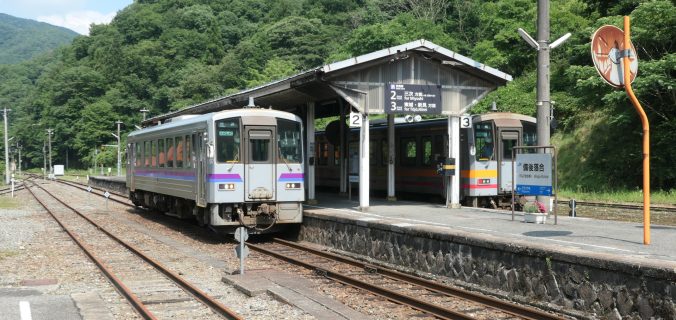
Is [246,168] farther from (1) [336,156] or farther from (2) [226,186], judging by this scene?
(1) [336,156]

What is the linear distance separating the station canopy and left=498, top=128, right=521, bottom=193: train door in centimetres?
229

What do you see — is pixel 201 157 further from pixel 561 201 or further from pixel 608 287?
pixel 561 201

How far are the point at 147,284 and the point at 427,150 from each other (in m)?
11.4

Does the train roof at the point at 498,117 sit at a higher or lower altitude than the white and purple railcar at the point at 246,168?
higher

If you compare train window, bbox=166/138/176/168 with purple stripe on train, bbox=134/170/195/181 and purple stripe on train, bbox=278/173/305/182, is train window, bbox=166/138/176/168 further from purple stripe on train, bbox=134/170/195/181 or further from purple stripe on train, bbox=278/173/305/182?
purple stripe on train, bbox=278/173/305/182

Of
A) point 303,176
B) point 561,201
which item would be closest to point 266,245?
point 303,176

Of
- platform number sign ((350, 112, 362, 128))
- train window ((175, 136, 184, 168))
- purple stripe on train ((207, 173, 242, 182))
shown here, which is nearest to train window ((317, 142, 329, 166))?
train window ((175, 136, 184, 168))

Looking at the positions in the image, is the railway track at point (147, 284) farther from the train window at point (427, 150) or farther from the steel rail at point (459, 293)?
the train window at point (427, 150)

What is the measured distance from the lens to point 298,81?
15.7 m

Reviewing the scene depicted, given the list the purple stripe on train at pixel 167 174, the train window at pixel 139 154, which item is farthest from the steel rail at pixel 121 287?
the train window at pixel 139 154

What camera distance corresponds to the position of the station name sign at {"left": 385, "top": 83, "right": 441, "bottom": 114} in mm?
15945

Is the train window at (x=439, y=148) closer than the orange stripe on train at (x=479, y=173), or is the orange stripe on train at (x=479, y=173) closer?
the orange stripe on train at (x=479, y=173)

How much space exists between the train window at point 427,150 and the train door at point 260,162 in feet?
20.4

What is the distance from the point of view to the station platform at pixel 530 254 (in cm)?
746
